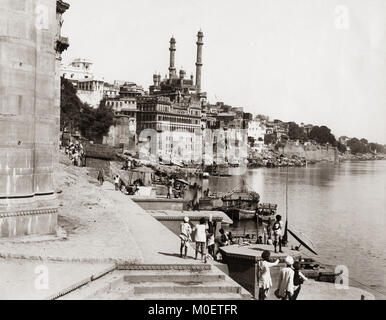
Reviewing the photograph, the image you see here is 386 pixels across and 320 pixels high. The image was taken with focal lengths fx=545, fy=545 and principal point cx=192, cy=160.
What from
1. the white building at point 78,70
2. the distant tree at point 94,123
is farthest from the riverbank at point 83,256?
the white building at point 78,70

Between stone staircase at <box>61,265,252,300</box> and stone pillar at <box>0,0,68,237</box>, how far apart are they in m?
3.83

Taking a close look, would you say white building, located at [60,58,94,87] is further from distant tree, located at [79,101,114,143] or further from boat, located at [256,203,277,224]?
boat, located at [256,203,277,224]

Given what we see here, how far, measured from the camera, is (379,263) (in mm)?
30266

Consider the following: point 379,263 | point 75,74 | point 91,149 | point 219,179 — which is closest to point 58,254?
point 379,263

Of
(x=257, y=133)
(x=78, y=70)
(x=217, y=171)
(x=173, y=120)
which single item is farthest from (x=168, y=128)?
(x=257, y=133)

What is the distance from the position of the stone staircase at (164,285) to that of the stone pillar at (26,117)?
3.83m

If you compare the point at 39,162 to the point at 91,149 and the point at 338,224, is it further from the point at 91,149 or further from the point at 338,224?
the point at 338,224

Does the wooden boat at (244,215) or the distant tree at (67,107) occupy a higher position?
the distant tree at (67,107)

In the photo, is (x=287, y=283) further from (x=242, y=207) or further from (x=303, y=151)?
(x=303, y=151)

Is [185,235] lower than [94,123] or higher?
lower

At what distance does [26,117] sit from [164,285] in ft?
19.4

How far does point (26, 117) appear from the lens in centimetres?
1395

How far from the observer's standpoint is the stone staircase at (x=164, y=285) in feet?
33.9

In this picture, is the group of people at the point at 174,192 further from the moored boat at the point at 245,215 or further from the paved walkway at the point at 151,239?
the paved walkway at the point at 151,239
